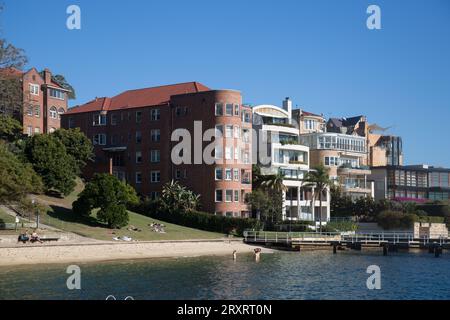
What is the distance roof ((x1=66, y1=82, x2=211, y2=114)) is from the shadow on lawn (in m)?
26.5

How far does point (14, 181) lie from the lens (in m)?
54.0

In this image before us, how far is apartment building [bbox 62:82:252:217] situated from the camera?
84.9 m

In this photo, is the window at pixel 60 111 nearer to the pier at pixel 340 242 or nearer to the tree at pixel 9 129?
the tree at pixel 9 129

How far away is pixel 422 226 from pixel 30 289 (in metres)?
75.5

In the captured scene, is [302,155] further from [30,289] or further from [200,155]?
[30,289]

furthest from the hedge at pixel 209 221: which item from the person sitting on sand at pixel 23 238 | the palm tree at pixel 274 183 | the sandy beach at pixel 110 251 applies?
the person sitting on sand at pixel 23 238

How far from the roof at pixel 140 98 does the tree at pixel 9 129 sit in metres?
14.9

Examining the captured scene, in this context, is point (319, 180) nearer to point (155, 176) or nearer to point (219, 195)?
point (219, 195)

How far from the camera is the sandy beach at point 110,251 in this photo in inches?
1992

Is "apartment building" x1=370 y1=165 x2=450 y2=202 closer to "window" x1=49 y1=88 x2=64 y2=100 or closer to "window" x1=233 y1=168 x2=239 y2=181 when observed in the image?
"window" x1=233 y1=168 x2=239 y2=181

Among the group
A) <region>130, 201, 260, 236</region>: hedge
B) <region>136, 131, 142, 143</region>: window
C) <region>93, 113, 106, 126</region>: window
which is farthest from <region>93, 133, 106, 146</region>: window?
<region>130, 201, 260, 236</region>: hedge

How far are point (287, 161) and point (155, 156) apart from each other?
68.7ft

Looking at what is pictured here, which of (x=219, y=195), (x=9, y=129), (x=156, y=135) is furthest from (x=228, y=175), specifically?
(x=9, y=129)
